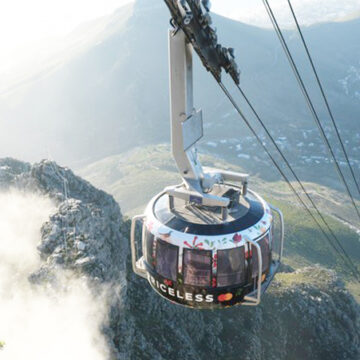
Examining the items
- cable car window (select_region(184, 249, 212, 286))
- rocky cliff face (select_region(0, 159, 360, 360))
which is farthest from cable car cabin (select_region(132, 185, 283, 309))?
rocky cliff face (select_region(0, 159, 360, 360))

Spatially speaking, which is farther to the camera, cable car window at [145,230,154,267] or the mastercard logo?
cable car window at [145,230,154,267]

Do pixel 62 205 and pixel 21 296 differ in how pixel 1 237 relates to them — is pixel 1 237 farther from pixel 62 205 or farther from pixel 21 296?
pixel 21 296

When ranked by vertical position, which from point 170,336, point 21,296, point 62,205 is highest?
point 62,205

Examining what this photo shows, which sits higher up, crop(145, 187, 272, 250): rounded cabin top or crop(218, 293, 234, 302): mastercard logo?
crop(145, 187, 272, 250): rounded cabin top

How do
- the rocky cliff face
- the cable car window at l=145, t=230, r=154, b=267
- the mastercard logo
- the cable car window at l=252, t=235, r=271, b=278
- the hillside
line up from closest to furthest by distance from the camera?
1. the cable car window at l=252, t=235, r=271, b=278
2. the mastercard logo
3. the cable car window at l=145, t=230, r=154, b=267
4. the rocky cliff face
5. the hillside

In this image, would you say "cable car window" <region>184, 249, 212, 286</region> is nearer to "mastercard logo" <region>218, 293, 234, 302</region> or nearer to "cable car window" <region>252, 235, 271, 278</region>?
"mastercard logo" <region>218, 293, 234, 302</region>

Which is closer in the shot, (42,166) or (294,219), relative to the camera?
(42,166)

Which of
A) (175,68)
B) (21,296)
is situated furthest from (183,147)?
(21,296)

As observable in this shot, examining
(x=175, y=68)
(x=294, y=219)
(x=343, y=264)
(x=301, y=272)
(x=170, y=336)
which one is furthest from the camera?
(x=294, y=219)

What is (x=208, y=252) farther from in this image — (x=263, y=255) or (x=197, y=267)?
(x=263, y=255)
